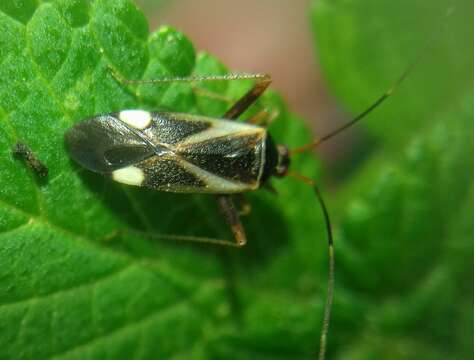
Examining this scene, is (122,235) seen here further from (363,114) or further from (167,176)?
(363,114)

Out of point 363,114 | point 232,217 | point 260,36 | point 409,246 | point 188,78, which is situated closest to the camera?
point 188,78

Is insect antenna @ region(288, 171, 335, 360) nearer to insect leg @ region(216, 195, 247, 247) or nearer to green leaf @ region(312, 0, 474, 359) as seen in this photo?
green leaf @ region(312, 0, 474, 359)

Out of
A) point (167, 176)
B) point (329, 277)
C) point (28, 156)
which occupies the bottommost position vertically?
point (329, 277)

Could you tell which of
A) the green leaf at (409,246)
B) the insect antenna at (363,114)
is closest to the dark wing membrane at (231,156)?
the insect antenna at (363,114)

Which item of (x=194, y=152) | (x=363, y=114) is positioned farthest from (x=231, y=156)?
(x=363, y=114)

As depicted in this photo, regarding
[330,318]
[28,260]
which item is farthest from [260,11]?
[28,260]

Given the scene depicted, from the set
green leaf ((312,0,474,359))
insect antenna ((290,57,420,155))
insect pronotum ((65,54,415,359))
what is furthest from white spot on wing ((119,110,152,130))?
green leaf ((312,0,474,359))

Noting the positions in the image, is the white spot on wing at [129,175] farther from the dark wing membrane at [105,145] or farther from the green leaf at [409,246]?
the green leaf at [409,246]
